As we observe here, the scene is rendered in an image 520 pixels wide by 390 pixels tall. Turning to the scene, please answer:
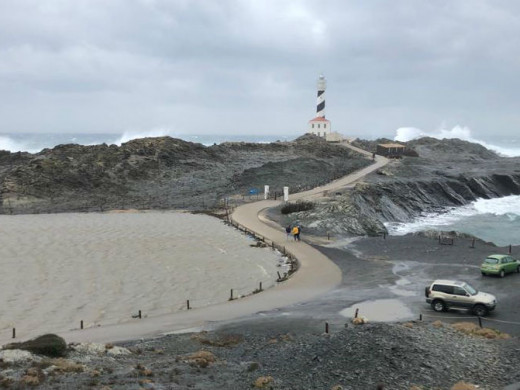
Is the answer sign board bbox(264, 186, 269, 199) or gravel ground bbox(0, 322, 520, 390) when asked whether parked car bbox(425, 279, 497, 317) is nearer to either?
gravel ground bbox(0, 322, 520, 390)

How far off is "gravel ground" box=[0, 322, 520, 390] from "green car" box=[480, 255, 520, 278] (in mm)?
10784

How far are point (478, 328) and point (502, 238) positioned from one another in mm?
33666

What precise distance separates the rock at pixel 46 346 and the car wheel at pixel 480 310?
17.2 meters

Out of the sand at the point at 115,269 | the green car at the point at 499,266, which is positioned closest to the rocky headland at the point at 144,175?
the sand at the point at 115,269

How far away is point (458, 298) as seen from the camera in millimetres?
→ 24328

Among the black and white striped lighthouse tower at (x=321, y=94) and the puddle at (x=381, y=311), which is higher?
the black and white striped lighthouse tower at (x=321, y=94)

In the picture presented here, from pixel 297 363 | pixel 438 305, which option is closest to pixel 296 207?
pixel 438 305

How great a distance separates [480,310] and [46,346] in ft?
58.6

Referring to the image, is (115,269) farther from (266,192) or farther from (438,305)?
(266,192)

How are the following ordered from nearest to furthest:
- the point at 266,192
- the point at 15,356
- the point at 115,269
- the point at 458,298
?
the point at 15,356 → the point at 458,298 → the point at 115,269 → the point at 266,192

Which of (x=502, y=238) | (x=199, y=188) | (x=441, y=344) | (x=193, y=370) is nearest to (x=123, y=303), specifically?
(x=193, y=370)

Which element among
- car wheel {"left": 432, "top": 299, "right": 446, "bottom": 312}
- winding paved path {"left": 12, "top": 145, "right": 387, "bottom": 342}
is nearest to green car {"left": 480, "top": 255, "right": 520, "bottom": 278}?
car wheel {"left": 432, "top": 299, "right": 446, "bottom": 312}

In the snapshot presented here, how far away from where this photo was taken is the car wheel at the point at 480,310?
23703 millimetres

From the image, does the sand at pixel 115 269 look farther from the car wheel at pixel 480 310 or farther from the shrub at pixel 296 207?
the car wheel at pixel 480 310
